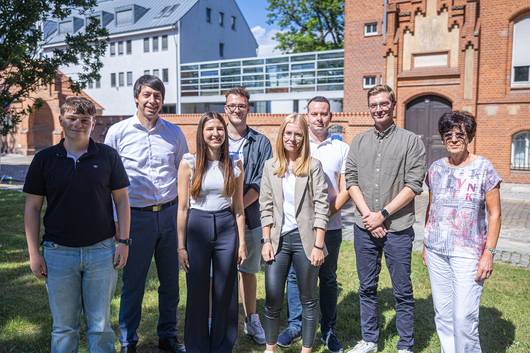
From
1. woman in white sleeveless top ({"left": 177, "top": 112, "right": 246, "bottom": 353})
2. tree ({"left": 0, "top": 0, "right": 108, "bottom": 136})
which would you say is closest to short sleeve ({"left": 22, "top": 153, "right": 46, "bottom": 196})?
woman in white sleeveless top ({"left": 177, "top": 112, "right": 246, "bottom": 353})

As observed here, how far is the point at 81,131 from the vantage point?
→ 10.3ft

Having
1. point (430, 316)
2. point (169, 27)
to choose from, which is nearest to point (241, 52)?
point (169, 27)

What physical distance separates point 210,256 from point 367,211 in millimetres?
1436

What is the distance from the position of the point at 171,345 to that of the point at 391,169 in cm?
258

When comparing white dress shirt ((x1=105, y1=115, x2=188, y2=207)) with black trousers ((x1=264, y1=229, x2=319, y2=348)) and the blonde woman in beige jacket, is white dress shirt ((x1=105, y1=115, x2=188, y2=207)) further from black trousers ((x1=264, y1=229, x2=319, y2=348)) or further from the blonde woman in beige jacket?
black trousers ((x1=264, y1=229, x2=319, y2=348))

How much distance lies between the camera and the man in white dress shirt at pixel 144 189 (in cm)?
401

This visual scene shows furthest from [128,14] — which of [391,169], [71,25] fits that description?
[391,169]

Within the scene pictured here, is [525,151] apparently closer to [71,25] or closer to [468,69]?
[468,69]

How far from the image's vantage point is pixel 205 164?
151 inches

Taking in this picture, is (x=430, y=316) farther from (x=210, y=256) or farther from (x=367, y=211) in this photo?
(x=210, y=256)

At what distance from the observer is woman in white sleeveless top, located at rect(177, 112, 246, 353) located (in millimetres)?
3779

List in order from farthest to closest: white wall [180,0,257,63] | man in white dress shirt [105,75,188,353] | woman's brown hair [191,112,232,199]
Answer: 1. white wall [180,0,257,63]
2. man in white dress shirt [105,75,188,353]
3. woman's brown hair [191,112,232,199]

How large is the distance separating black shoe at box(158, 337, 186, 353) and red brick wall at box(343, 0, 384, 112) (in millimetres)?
23074

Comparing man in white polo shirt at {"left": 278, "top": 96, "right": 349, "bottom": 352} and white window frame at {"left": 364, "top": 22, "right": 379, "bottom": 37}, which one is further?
white window frame at {"left": 364, "top": 22, "right": 379, "bottom": 37}
